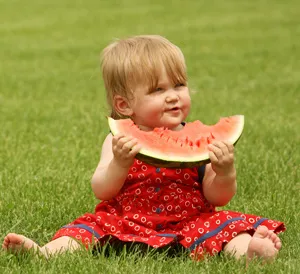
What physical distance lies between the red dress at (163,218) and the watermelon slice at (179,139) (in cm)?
18

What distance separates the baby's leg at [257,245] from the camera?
3680 mm

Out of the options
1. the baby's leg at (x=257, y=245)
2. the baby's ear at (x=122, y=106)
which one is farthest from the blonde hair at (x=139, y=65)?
the baby's leg at (x=257, y=245)

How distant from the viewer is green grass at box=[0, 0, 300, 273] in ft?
14.2

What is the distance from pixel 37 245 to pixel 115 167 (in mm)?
515

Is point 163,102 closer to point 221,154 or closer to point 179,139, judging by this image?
point 179,139

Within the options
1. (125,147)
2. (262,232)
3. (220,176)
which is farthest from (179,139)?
(262,232)

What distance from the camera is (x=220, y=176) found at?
398 centimetres

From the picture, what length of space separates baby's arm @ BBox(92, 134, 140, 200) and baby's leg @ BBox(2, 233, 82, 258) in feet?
1.00

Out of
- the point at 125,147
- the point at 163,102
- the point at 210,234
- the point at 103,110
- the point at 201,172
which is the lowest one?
the point at 103,110

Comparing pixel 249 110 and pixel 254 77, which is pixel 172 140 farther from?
pixel 254 77

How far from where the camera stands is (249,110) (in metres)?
8.81

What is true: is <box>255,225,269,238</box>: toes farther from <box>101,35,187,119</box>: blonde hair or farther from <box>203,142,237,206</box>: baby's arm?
<box>101,35,187,119</box>: blonde hair

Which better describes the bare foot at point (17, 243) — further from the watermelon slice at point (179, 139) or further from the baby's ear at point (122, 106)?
the baby's ear at point (122, 106)

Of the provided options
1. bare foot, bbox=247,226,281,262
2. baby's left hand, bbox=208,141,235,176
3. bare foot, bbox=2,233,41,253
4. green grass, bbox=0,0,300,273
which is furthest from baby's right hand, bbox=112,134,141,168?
bare foot, bbox=247,226,281,262
